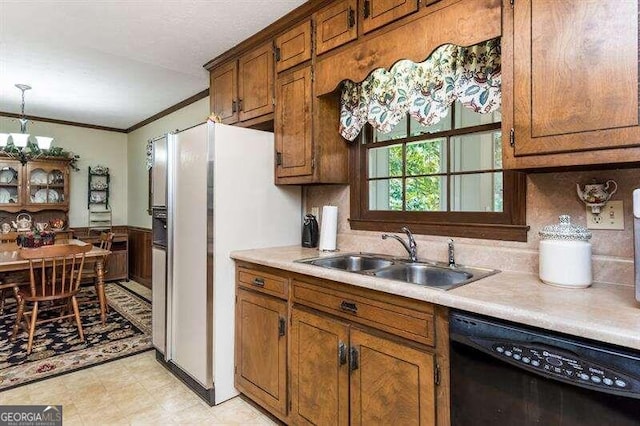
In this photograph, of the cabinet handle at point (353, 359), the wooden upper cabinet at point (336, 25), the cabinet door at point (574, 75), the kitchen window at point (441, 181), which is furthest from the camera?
the wooden upper cabinet at point (336, 25)

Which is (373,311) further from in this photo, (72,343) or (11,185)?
(11,185)

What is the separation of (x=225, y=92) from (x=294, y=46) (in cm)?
88

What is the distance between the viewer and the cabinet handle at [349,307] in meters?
1.56

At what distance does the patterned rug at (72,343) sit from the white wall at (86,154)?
188 cm

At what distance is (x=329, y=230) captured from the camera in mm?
2375

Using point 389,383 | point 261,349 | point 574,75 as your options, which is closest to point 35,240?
point 261,349

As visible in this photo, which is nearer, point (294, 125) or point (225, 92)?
point (294, 125)

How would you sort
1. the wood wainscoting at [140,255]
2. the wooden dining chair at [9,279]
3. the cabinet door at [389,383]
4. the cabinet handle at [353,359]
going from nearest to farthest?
the cabinet door at [389,383] → the cabinet handle at [353,359] → the wooden dining chair at [9,279] → the wood wainscoting at [140,255]

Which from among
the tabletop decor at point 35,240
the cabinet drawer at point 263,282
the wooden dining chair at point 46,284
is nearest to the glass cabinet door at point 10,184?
the tabletop decor at point 35,240

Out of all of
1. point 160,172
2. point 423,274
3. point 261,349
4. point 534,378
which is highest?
point 160,172

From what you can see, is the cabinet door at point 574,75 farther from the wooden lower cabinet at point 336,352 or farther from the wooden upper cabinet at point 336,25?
the wooden upper cabinet at point 336,25

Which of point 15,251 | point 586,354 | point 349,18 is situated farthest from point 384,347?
point 15,251

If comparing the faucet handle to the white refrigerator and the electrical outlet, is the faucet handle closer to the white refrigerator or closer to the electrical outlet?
the electrical outlet

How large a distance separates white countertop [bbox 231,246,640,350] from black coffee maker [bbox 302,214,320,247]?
2.71 feet
